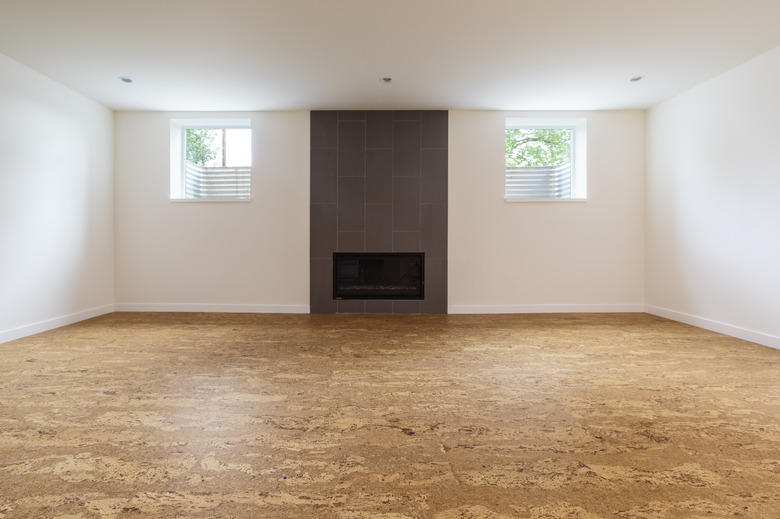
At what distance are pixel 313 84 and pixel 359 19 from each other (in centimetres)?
145

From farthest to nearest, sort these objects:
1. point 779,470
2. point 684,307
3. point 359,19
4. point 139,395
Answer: point 684,307, point 359,19, point 139,395, point 779,470

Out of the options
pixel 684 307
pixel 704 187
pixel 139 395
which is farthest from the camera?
pixel 684 307

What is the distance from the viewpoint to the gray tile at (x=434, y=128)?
5.36 meters

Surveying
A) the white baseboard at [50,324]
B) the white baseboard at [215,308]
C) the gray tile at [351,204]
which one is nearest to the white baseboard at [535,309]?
the gray tile at [351,204]

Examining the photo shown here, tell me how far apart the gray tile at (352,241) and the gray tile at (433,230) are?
808mm

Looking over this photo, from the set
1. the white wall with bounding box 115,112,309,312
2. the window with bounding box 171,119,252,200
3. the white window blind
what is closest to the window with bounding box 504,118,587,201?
the white window blind

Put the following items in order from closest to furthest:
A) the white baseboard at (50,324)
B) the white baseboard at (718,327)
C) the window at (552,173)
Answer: the white baseboard at (718,327)
the white baseboard at (50,324)
the window at (552,173)

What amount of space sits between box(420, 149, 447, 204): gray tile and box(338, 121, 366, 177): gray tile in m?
0.82

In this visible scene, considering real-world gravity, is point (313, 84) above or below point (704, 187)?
A: above

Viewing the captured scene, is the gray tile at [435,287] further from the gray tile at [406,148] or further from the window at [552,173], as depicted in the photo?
the window at [552,173]

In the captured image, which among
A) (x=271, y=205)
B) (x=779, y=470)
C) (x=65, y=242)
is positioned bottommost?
(x=779, y=470)

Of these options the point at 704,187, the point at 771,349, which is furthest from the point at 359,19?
the point at 771,349

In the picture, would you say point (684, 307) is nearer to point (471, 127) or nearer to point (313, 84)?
point (471, 127)

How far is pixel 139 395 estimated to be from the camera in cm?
238
